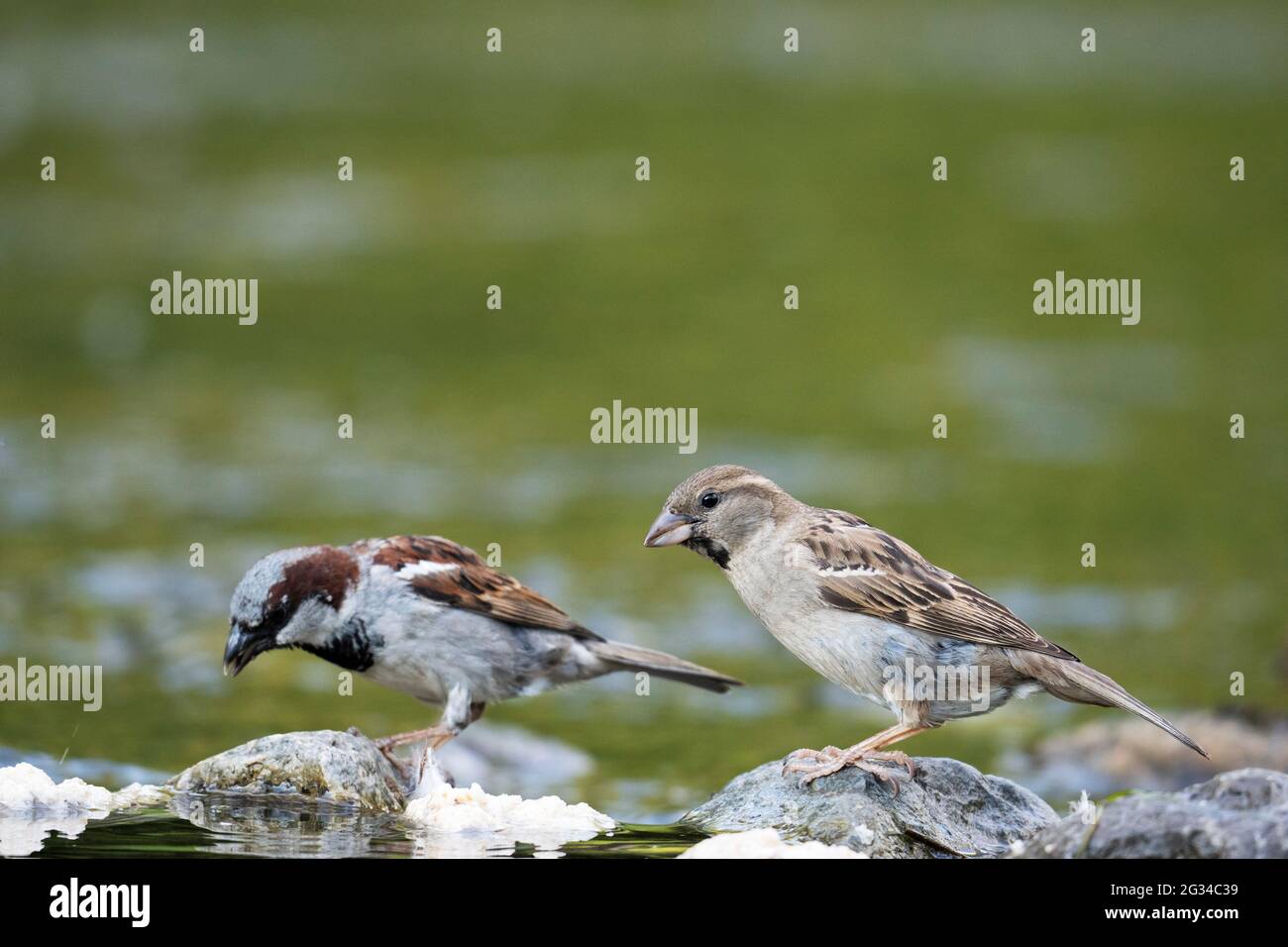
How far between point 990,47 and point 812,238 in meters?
14.7

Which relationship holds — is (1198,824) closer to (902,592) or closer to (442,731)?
(902,592)

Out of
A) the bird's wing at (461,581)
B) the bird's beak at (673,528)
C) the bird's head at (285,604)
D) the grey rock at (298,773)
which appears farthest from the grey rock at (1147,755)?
the bird's head at (285,604)

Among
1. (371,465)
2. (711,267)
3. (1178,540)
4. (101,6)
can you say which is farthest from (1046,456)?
(101,6)

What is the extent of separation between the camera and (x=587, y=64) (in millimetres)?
39469

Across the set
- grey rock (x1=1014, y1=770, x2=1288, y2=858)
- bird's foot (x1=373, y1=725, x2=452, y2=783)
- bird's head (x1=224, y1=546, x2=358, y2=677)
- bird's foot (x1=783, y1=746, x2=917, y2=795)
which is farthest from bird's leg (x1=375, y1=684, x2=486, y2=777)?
grey rock (x1=1014, y1=770, x2=1288, y2=858)

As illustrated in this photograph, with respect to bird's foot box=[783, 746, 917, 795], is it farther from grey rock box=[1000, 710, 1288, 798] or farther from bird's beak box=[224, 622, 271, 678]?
grey rock box=[1000, 710, 1288, 798]

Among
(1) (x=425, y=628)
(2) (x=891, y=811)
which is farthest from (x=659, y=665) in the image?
(2) (x=891, y=811)

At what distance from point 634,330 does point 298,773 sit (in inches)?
653

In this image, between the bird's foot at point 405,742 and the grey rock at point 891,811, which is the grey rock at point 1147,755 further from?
the bird's foot at point 405,742

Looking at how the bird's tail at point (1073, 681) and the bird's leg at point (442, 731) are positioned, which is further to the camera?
the bird's leg at point (442, 731)

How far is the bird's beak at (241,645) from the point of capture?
9.43 meters

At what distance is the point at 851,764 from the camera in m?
8.77

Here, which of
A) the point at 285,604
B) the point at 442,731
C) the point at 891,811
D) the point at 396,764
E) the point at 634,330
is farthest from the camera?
the point at 634,330

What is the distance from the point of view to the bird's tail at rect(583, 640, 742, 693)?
10125mm
